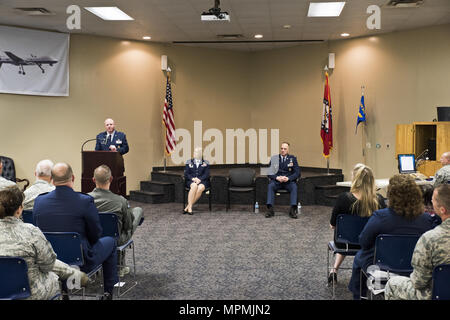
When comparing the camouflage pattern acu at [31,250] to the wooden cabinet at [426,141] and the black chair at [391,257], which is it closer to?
the black chair at [391,257]

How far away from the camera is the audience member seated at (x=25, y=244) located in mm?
2498

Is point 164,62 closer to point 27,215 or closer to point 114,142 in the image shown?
point 114,142

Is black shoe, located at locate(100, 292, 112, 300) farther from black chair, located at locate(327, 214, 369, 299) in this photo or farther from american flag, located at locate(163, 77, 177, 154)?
american flag, located at locate(163, 77, 177, 154)

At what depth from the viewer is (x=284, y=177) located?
8352 mm

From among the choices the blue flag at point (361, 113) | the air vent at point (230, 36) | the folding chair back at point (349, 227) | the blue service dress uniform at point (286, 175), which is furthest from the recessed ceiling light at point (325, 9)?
the folding chair back at point (349, 227)

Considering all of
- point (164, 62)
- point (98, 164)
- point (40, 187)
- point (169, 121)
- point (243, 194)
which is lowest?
point (243, 194)

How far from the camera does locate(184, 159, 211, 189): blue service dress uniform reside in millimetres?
8672

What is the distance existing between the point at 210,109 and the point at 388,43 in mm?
4517

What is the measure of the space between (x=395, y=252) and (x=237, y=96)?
9.24m

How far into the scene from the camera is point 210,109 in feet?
38.0

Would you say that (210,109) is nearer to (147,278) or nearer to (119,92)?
(119,92)

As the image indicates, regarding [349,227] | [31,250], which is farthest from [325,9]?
[31,250]
